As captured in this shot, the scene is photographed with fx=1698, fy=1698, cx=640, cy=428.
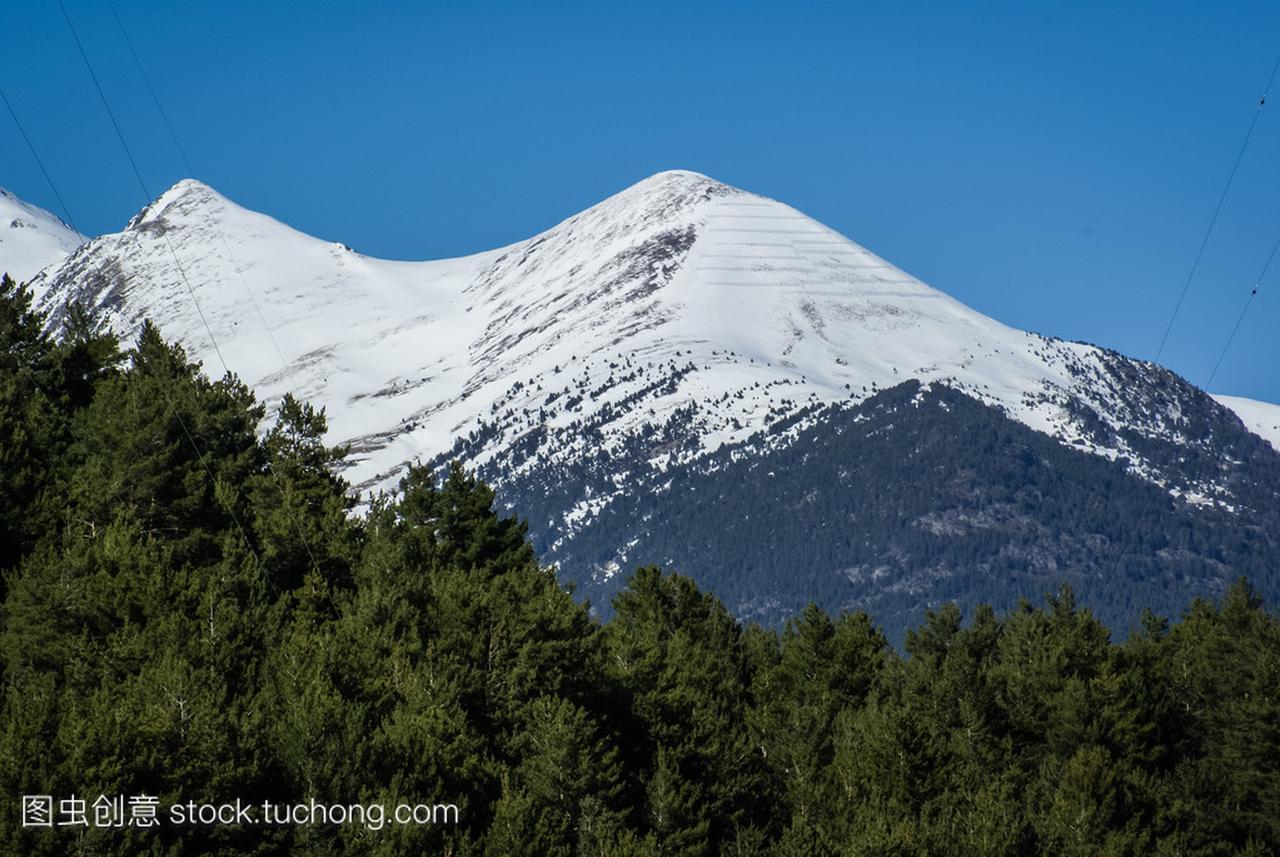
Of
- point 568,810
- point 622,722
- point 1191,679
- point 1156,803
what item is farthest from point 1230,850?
point 568,810

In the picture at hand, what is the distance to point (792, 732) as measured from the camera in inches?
3246

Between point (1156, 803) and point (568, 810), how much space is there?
38346 mm

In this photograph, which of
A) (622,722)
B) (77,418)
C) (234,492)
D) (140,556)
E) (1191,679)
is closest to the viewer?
(140,556)

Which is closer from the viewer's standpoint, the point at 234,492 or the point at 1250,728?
the point at 234,492

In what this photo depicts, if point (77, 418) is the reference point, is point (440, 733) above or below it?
below

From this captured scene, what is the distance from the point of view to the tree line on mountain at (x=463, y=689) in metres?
57.6

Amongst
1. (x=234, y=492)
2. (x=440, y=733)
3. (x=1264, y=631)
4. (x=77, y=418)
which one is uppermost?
(x=77, y=418)

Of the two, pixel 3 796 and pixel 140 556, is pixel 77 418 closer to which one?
pixel 140 556

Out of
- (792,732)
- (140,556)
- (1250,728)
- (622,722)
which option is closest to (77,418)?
(140,556)

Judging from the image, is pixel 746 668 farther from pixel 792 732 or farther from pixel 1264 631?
pixel 1264 631

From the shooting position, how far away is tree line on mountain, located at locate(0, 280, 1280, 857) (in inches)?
2269

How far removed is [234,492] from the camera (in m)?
87.1

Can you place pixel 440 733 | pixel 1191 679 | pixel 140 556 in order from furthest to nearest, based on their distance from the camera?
pixel 1191 679, pixel 140 556, pixel 440 733

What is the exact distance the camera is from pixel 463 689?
7000cm
